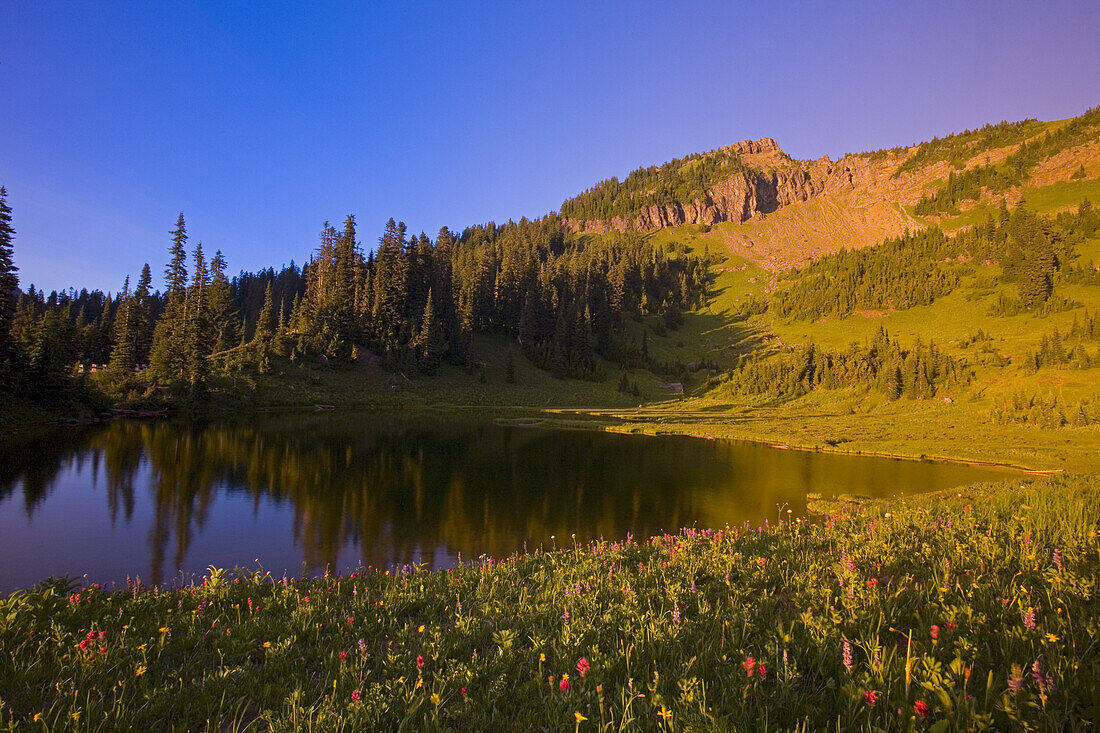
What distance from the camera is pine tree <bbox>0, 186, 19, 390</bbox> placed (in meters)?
38.7

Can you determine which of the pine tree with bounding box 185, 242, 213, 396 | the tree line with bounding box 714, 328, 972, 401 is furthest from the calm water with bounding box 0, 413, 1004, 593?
the tree line with bounding box 714, 328, 972, 401

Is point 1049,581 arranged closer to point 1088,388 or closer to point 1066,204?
point 1088,388

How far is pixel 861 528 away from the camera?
10.4m

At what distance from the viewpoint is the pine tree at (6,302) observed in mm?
38719

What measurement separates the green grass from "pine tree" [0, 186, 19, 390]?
48127 millimetres

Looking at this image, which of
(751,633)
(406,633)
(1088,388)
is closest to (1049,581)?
(751,633)

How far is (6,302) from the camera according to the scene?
1591 inches

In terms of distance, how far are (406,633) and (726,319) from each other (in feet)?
503

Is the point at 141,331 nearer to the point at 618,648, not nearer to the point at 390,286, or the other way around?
the point at 390,286

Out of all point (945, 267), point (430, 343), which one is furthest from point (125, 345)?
point (945, 267)

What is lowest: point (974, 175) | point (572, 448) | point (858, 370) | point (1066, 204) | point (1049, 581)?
point (572, 448)

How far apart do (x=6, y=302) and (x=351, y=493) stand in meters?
42.8

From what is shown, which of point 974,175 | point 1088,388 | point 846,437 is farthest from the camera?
point 974,175

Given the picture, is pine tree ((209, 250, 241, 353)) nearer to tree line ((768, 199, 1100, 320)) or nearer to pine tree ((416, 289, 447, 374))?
pine tree ((416, 289, 447, 374))
